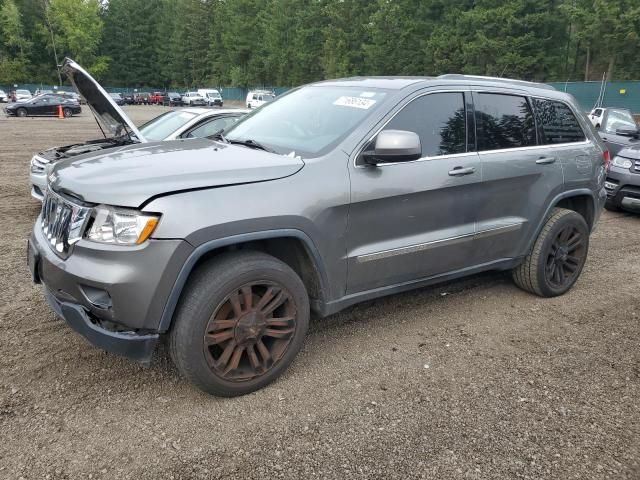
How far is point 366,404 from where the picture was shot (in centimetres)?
298

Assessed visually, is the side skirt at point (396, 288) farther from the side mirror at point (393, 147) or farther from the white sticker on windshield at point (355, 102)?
the white sticker on windshield at point (355, 102)

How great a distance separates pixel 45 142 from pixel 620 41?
135 ft

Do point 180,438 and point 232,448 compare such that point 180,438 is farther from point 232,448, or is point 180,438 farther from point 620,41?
point 620,41

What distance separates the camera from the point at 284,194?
2.89 m

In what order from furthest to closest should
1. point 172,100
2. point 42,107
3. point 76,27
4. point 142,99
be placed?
point 76,27 < point 142,99 < point 172,100 < point 42,107

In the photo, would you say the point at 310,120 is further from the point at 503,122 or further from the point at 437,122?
the point at 503,122

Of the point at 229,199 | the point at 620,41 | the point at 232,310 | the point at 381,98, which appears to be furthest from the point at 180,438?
the point at 620,41

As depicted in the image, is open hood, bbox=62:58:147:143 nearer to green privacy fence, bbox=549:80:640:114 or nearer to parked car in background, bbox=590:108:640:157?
parked car in background, bbox=590:108:640:157

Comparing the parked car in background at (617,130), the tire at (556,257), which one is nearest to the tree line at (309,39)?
the parked car in background at (617,130)

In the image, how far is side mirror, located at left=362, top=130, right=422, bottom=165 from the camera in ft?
10.1

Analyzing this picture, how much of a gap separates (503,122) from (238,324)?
104 inches

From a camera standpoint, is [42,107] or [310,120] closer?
[310,120]

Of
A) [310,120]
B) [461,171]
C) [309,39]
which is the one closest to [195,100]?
[309,39]

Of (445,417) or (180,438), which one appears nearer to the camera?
(180,438)
